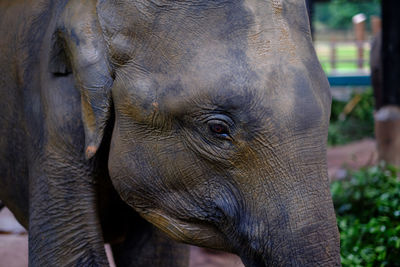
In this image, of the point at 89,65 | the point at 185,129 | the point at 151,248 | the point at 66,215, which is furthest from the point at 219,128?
the point at 151,248

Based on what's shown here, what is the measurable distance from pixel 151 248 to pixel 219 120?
1028mm

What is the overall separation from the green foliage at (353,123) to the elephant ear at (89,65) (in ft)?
25.0

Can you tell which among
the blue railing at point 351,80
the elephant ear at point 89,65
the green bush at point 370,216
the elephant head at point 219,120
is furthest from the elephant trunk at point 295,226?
the blue railing at point 351,80

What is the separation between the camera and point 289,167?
1.46 meters

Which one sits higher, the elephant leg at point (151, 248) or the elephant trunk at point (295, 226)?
the elephant trunk at point (295, 226)

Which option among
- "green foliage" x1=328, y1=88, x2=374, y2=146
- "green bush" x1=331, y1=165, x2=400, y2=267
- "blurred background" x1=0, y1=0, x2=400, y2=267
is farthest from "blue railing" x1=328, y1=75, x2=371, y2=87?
"green bush" x1=331, y1=165, x2=400, y2=267

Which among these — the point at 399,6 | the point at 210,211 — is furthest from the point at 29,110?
the point at 399,6

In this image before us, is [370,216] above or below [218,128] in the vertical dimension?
below

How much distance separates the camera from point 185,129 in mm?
1569

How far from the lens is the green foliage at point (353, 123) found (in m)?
9.27

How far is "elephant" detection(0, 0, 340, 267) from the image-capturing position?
146 cm

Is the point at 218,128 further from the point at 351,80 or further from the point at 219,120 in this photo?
the point at 351,80

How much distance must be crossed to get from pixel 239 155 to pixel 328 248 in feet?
0.96

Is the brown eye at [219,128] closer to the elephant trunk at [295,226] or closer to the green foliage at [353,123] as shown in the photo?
the elephant trunk at [295,226]
